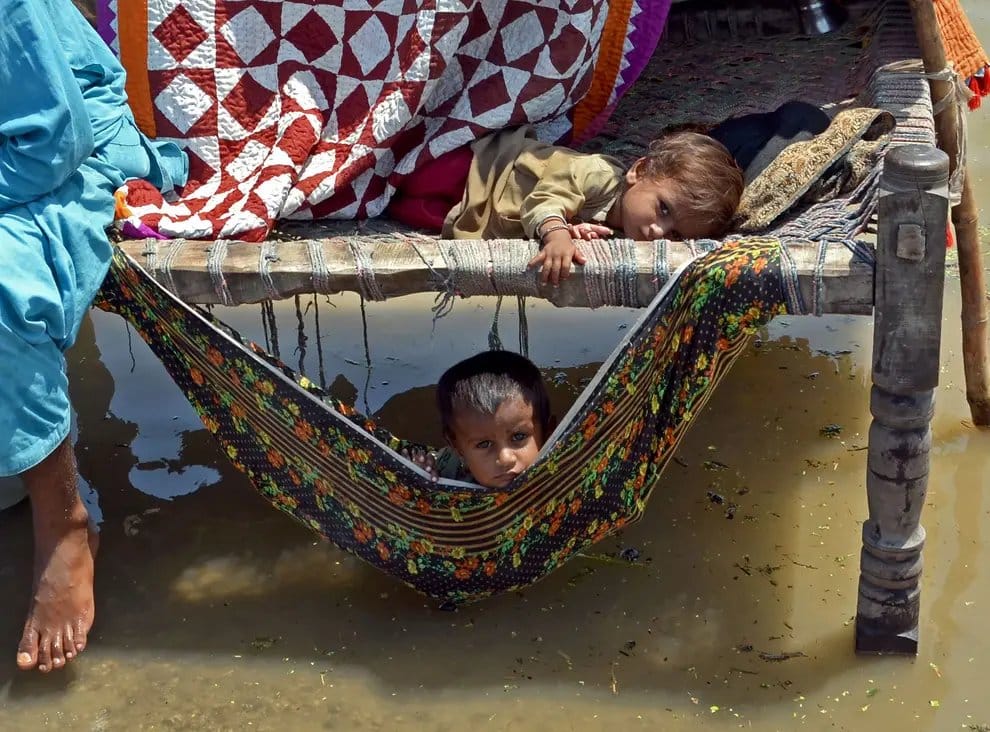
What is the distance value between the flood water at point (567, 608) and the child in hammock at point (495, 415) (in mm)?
407

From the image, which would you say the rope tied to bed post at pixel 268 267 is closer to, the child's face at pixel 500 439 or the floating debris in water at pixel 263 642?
the child's face at pixel 500 439

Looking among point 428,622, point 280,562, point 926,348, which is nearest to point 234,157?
point 280,562

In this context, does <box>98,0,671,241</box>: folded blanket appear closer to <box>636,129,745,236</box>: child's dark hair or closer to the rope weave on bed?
the rope weave on bed

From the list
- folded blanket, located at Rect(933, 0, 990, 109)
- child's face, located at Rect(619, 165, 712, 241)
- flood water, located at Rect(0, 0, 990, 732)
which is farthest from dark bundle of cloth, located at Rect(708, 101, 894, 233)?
flood water, located at Rect(0, 0, 990, 732)

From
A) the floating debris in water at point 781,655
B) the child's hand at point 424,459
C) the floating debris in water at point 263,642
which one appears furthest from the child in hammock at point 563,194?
the floating debris in water at point 263,642

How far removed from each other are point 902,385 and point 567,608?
2.72 feet

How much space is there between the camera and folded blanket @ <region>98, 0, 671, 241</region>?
2.59 metres

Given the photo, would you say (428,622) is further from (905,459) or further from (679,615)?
(905,459)

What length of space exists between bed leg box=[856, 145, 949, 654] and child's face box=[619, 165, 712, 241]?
0.50 metres

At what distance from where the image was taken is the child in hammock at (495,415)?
2121 mm

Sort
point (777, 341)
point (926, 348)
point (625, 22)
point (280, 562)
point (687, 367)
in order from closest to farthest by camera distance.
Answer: point (926, 348)
point (687, 367)
point (280, 562)
point (625, 22)
point (777, 341)

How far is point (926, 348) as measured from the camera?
1.92 metres

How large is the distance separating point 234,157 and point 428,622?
113 centimetres

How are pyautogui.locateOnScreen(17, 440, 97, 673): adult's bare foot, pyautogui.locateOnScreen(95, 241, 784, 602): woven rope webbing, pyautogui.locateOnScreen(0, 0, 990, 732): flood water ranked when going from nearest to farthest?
pyautogui.locateOnScreen(95, 241, 784, 602): woven rope webbing, pyautogui.locateOnScreen(0, 0, 990, 732): flood water, pyautogui.locateOnScreen(17, 440, 97, 673): adult's bare foot
